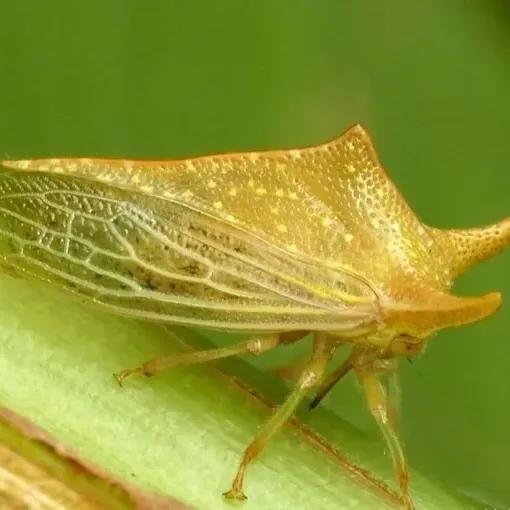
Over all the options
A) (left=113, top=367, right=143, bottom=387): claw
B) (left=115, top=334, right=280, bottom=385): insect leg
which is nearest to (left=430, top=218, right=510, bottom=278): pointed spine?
(left=115, top=334, right=280, bottom=385): insect leg

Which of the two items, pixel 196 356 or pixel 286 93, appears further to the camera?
pixel 286 93

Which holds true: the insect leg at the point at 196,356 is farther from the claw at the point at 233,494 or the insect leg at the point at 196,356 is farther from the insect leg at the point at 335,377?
the claw at the point at 233,494

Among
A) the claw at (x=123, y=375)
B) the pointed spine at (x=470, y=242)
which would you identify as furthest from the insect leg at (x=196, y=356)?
the pointed spine at (x=470, y=242)

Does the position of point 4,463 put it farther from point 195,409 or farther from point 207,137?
point 207,137

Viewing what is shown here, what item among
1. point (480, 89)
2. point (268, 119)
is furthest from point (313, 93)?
point (480, 89)

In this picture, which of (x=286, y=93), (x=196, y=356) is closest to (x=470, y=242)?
(x=196, y=356)

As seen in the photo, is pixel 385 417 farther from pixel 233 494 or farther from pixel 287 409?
pixel 233 494
